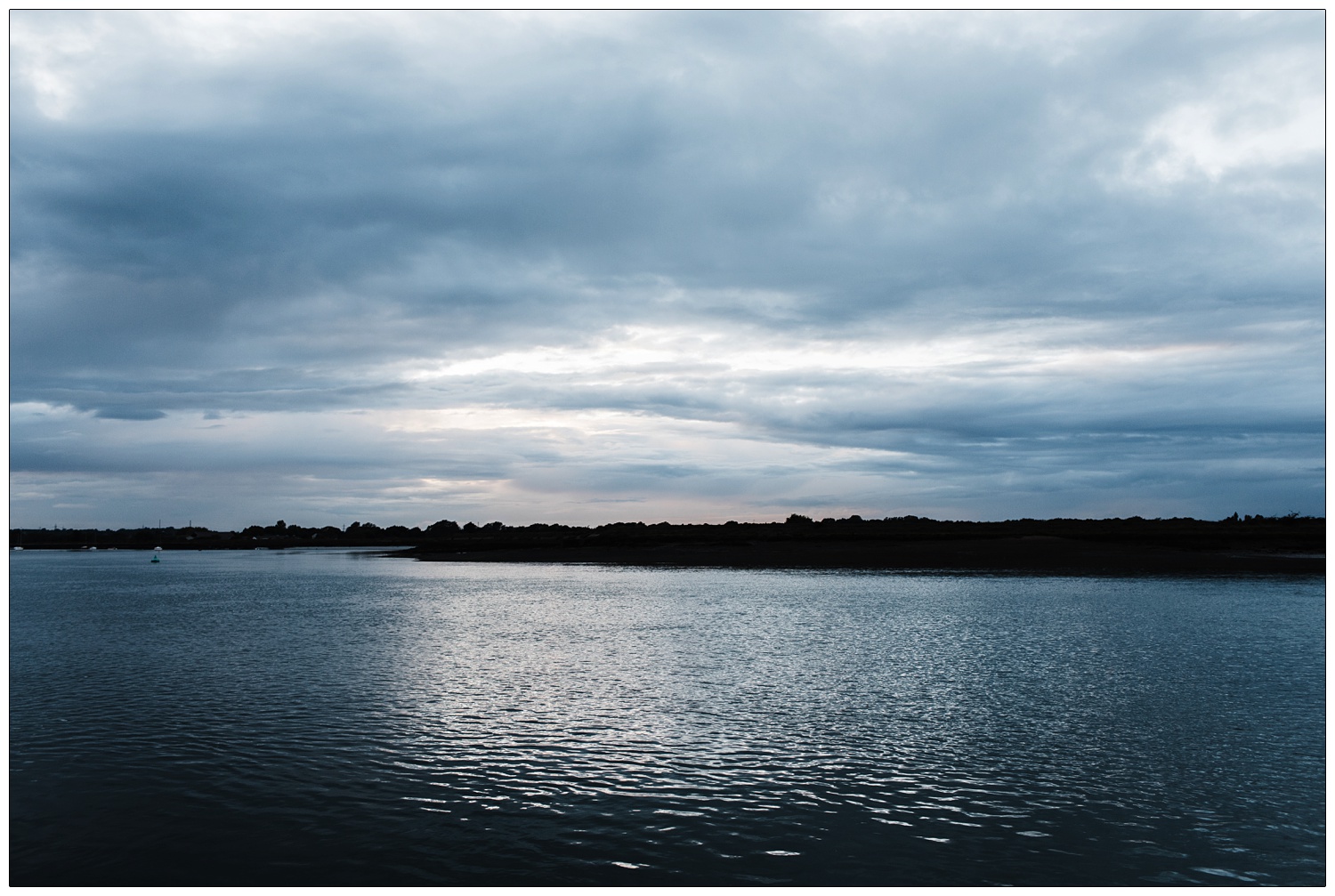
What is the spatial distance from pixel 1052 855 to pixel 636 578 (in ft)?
186

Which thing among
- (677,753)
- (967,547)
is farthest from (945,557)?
(677,753)

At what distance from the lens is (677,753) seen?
55.9 feet

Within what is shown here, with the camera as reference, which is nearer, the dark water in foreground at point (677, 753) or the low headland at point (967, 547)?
the dark water in foreground at point (677, 753)

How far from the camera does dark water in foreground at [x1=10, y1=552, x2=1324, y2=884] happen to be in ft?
40.2

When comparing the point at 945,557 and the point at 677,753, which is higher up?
the point at 945,557

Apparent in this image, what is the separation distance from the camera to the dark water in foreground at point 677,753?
12.2 metres

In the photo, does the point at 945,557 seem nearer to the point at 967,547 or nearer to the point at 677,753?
the point at 967,547

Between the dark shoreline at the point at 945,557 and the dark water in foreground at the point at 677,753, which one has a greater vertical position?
the dark shoreline at the point at 945,557

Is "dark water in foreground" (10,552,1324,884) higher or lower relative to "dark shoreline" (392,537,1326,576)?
lower

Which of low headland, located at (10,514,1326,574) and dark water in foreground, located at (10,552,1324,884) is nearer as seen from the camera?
dark water in foreground, located at (10,552,1324,884)

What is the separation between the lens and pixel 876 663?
26969 mm

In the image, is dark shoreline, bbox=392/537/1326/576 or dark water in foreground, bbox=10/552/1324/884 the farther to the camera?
dark shoreline, bbox=392/537/1326/576

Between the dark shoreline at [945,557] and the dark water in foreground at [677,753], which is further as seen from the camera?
the dark shoreline at [945,557]

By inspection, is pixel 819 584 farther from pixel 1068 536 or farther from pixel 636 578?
pixel 1068 536
